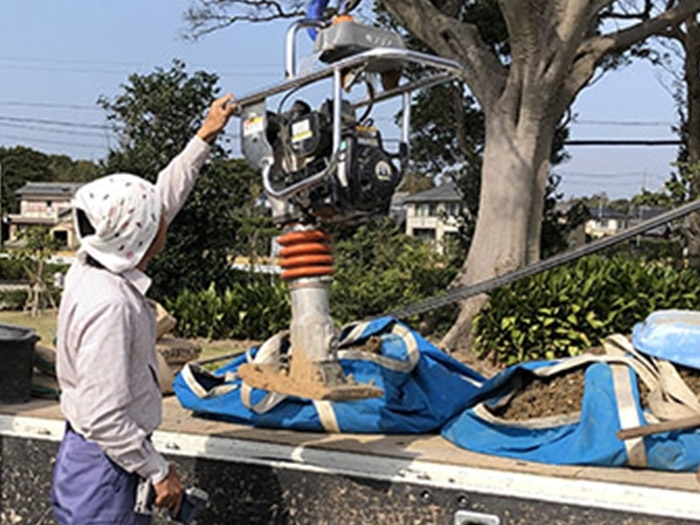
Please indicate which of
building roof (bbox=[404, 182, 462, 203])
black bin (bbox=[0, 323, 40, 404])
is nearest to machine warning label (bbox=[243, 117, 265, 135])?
black bin (bbox=[0, 323, 40, 404])

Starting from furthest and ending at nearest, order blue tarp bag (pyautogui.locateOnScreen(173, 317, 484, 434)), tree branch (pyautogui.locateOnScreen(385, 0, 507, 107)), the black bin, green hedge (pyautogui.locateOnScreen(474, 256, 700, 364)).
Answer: tree branch (pyautogui.locateOnScreen(385, 0, 507, 107)) < green hedge (pyautogui.locateOnScreen(474, 256, 700, 364)) < the black bin < blue tarp bag (pyautogui.locateOnScreen(173, 317, 484, 434))

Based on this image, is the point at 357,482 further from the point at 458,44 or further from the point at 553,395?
the point at 458,44

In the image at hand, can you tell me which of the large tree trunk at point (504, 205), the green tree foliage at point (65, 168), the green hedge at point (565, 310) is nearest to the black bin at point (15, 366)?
the green hedge at point (565, 310)

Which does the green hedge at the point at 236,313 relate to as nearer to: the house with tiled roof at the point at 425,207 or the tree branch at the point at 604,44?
the tree branch at the point at 604,44

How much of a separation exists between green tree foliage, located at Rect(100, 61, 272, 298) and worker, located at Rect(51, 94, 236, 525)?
34.5 ft

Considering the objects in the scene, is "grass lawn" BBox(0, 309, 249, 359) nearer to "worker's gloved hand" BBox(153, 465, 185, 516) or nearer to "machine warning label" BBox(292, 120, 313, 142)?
"machine warning label" BBox(292, 120, 313, 142)

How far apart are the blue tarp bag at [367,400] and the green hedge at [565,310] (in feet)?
19.0

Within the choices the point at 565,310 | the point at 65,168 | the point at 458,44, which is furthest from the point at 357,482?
the point at 65,168

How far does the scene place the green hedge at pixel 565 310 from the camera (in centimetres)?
903

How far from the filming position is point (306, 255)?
274 centimetres

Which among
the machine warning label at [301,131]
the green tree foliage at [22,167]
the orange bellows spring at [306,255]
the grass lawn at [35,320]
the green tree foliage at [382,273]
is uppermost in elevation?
the green tree foliage at [22,167]

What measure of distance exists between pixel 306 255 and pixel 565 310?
674cm

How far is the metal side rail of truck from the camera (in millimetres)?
2195

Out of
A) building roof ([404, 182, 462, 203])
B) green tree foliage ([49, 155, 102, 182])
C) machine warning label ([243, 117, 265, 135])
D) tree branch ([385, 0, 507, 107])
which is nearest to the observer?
machine warning label ([243, 117, 265, 135])
